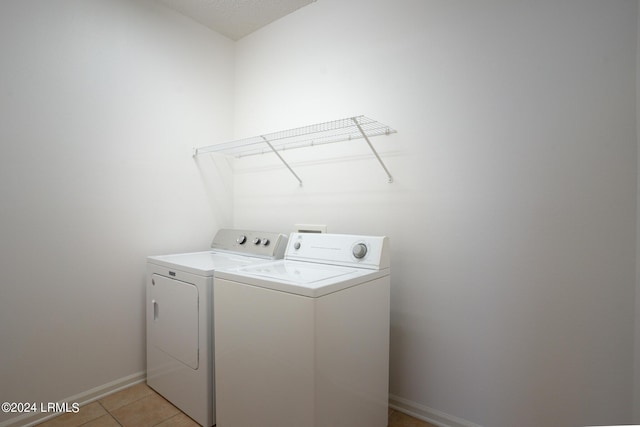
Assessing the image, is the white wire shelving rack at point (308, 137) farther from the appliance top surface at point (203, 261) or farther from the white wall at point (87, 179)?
the appliance top surface at point (203, 261)

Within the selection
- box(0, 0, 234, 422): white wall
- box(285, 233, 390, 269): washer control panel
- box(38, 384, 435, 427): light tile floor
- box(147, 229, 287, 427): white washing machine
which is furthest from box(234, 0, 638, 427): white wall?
box(0, 0, 234, 422): white wall

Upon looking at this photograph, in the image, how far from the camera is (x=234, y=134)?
112 inches

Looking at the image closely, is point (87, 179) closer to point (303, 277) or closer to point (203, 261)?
point (203, 261)

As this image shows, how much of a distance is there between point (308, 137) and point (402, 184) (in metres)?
0.82

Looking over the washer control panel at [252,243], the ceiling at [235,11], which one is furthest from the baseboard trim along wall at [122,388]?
the ceiling at [235,11]

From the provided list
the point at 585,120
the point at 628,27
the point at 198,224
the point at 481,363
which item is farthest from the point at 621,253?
the point at 198,224

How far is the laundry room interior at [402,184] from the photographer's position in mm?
1327

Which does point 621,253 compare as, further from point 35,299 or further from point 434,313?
point 35,299

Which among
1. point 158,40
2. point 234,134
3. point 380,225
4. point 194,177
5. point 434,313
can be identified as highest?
point 158,40

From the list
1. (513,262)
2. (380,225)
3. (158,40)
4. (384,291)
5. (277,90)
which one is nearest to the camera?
(513,262)

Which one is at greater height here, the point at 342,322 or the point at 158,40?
the point at 158,40

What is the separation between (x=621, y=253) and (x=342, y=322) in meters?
1.17

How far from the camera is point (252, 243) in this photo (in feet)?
7.23

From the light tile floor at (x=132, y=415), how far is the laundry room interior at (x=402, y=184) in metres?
0.09
